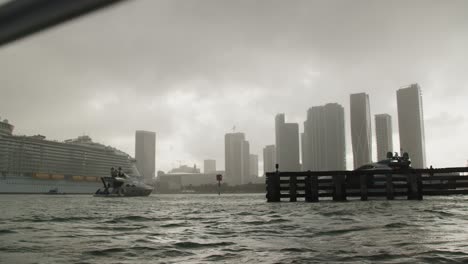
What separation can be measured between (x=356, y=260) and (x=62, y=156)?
126825 mm

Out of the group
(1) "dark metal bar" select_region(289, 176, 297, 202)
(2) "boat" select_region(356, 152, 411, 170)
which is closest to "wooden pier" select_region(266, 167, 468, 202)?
(1) "dark metal bar" select_region(289, 176, 297, 202)

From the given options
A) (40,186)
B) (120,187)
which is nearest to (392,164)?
(120,187)

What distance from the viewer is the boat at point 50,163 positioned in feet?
360

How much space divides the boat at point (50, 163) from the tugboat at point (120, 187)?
10283mm

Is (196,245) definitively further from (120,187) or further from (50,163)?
(50,163)

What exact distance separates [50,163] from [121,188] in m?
29.5

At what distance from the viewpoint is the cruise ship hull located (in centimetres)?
10688

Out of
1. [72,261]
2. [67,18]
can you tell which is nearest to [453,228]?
[72,261]

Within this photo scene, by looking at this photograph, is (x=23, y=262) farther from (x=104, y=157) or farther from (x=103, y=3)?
(x=104, y=157)

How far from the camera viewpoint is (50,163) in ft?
392

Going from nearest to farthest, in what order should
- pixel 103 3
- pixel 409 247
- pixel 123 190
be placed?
pixel 103 3, pixel 409 247, pixel 123 190

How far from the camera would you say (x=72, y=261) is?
27.3 feet

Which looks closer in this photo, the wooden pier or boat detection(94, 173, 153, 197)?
the wooden pier

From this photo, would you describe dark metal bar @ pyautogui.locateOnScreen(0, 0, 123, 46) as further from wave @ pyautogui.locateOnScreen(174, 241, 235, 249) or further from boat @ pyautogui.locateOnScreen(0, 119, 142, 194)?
boat @ pyautogui.locateOnScreen(0, 119, 142, 194)
